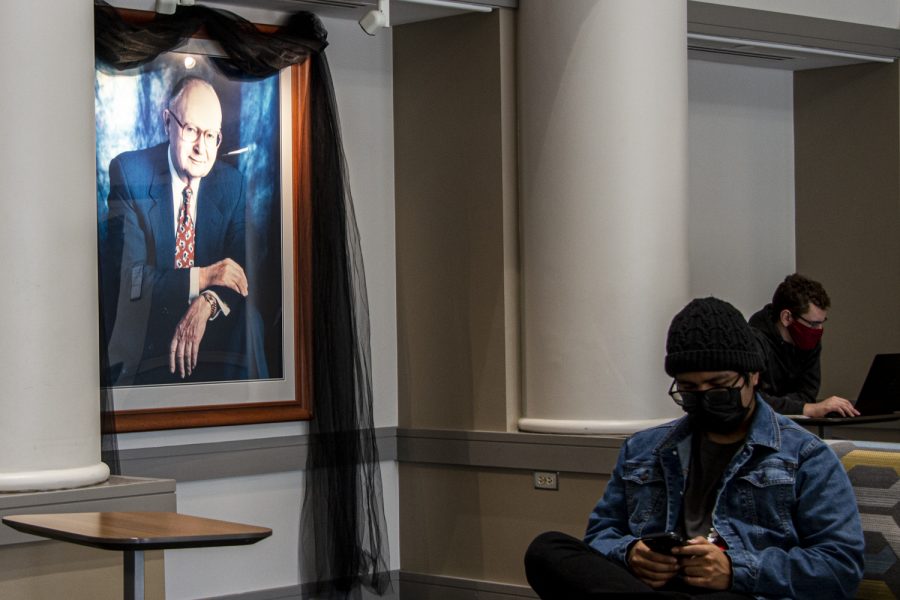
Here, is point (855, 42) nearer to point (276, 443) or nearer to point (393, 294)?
point (393, 294)

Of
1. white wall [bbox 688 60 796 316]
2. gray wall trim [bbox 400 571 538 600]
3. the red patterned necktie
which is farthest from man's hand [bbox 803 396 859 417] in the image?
the red patterned necktie

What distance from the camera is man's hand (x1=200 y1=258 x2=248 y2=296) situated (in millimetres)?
6281

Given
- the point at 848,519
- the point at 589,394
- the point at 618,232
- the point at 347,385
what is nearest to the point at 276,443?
the point at 347,385

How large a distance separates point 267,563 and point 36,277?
238cm

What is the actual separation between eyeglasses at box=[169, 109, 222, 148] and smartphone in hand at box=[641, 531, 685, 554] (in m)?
3.55

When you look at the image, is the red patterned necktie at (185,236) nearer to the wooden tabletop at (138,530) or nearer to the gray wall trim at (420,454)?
the gray wall trim at (420,454)

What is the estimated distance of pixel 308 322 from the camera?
648 cm

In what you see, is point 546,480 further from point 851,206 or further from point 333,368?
point 851,206

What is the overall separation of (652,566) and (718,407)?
0.45 m

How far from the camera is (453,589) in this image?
6695 mm

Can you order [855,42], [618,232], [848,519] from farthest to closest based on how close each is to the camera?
[855,42] → [618,232] → [848,519]

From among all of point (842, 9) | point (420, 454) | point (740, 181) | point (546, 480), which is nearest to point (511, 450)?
point (546, 480)

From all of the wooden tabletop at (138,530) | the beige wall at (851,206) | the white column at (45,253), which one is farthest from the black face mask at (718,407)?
the beige wall at (851,206)

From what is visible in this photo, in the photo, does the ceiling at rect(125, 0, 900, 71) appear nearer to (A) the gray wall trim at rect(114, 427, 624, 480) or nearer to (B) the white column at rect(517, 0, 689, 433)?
(B) the white column at rect(517, 0, 689, 433)
